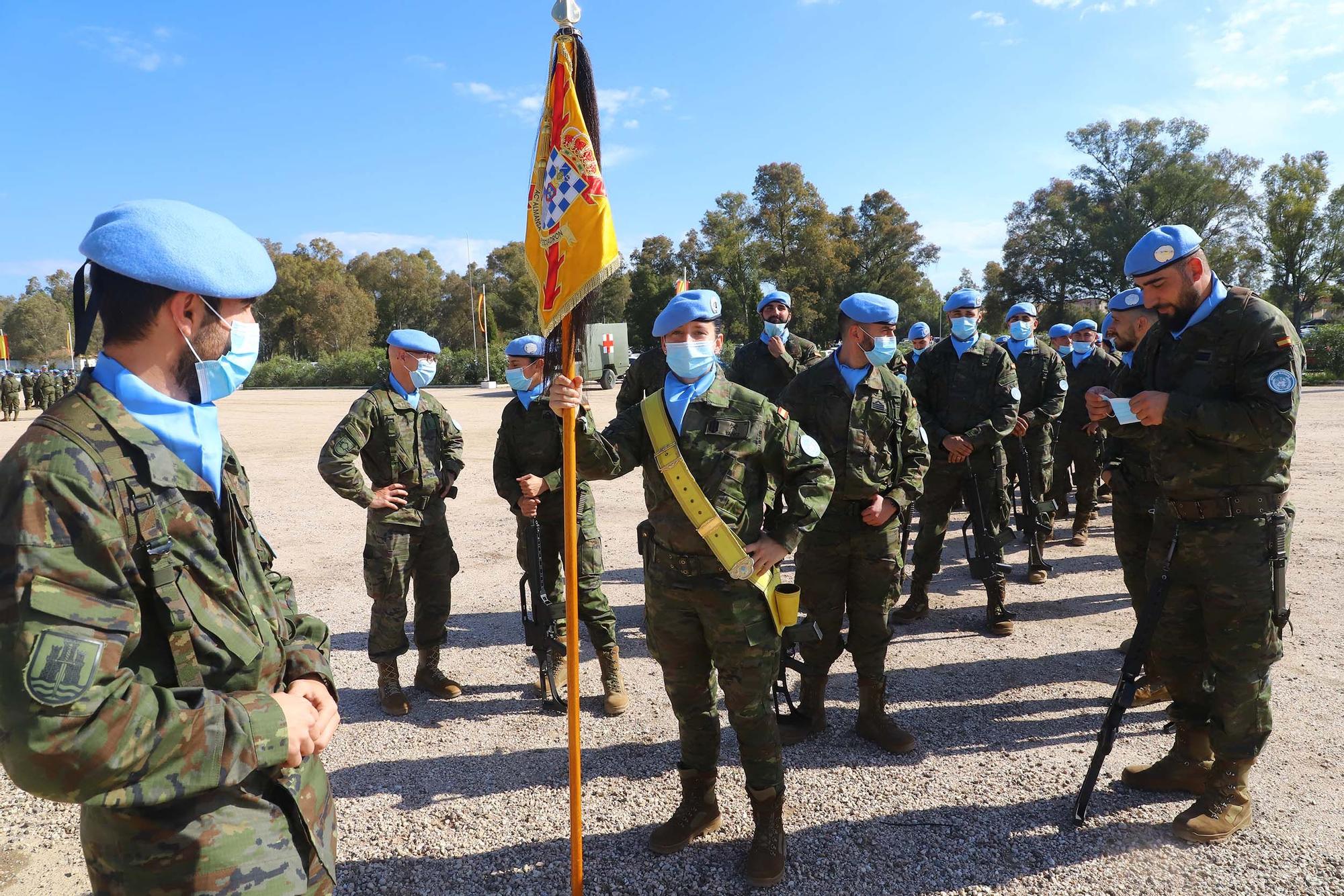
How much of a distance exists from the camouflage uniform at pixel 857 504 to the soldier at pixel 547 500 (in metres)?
1.38

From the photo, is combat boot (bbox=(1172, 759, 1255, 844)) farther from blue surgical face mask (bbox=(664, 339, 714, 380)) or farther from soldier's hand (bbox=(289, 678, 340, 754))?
soldier's hand (bbox=(289, 678, 340, 754))

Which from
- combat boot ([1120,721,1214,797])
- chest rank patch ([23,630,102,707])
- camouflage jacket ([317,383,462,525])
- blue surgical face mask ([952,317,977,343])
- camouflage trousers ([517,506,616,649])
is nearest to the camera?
chest rank patch ([23,630,102,707])

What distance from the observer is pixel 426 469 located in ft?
17.1

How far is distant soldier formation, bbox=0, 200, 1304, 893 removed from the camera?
143cm

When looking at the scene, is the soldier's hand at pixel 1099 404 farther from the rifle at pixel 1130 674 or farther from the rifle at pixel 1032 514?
the rifle at pixel 1032 514

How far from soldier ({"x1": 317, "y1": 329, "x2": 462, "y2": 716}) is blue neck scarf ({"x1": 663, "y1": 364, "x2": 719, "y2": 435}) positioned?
2.21m

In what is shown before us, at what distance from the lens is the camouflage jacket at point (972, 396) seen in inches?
245

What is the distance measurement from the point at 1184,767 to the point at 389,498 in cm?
475

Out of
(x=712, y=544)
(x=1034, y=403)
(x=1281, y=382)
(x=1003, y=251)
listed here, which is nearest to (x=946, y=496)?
(x=1034, y=403)

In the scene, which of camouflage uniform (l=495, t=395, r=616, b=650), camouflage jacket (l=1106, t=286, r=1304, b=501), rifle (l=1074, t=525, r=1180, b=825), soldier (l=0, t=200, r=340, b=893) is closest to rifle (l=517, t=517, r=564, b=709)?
camouflage uniform (l=495, t=395, r=616, b=650)

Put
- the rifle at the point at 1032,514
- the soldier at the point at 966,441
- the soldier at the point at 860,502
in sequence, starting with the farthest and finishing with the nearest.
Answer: the rifle at the point at 1032,514 → the soldier at the point at 966,441 → the soldier at the point at 860,502

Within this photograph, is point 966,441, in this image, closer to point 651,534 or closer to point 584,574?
point 584,574

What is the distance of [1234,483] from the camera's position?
353 cm

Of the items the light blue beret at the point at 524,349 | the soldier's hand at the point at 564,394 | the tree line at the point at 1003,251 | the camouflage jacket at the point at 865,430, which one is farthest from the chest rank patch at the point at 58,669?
the tree line at the point at 1003,251
